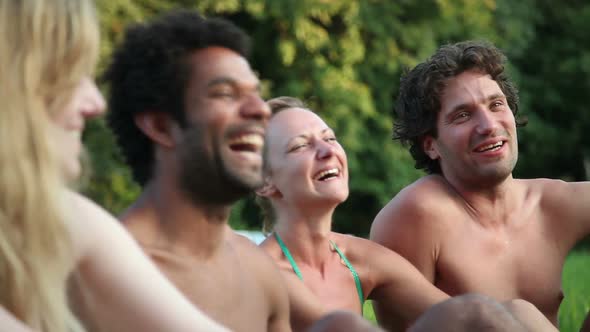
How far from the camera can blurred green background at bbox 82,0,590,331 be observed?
464 inches

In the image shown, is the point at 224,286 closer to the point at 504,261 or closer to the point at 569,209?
the point at 504,261

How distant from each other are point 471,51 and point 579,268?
4698mm

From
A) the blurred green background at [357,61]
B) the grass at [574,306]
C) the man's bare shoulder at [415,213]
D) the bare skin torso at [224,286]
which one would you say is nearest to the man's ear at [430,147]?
the man's bare shoulder at [415,213]

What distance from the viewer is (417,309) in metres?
3.81

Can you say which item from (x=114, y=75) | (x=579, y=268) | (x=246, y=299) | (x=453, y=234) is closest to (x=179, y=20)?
(x=114, y=75)

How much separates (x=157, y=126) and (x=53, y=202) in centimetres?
67

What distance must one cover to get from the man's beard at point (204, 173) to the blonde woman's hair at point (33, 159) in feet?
1.87

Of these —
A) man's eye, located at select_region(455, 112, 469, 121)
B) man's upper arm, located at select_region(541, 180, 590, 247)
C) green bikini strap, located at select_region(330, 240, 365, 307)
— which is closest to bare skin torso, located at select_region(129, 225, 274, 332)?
green bikini strap, located at select_region(330, 240, 365, 307)

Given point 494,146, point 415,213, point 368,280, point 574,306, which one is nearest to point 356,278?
point 368,280

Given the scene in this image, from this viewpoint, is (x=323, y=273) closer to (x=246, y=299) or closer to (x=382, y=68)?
(x=246, y=299)

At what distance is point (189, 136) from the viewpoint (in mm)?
2594

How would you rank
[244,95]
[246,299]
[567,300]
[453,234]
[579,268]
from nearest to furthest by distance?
[244,95], [246,299], [453,234], [567,300], [579,268]

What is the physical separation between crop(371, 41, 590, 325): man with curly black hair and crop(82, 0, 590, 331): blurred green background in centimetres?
578

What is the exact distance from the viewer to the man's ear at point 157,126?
2.63 m
